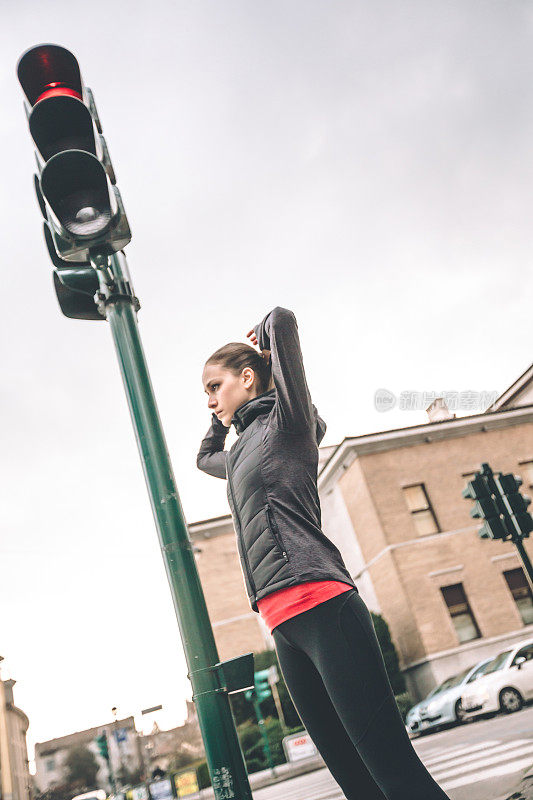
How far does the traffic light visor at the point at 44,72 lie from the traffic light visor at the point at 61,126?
0.10 m

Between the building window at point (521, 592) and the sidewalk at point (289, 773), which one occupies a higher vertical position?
the building window at point (521, 592)

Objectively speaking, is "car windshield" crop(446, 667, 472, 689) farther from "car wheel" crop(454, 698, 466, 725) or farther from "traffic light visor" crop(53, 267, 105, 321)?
"traffic light visor" crop(53, 267, 105, 321)

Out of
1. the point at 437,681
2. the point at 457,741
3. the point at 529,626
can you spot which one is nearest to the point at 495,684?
the point at 457,741

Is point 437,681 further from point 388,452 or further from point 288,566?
point 288,566

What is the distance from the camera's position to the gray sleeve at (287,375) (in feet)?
6.05

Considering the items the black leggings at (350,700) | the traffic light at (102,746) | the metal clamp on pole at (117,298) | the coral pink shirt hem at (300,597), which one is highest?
the metal clamp on pole at (117,298)

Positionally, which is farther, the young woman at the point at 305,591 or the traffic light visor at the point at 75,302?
the traffic light visor at the point at 75,302

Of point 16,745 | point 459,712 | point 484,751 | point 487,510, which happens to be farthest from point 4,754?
point 487,510

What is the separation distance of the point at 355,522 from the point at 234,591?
6.27 meters

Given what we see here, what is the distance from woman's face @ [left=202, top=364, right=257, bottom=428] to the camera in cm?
212

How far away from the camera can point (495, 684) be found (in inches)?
542

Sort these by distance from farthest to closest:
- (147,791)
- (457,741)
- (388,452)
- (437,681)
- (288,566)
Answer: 1. (388,452)
2. (437,681)
3. (147,791)
4. (457,741)
5. (288,566)

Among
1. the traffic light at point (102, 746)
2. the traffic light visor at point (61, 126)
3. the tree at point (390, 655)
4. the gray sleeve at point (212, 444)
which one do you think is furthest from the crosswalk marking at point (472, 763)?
the traffic light at point (102, 746)

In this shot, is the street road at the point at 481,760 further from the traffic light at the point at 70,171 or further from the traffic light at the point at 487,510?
the traffic light at the point at 70,171
